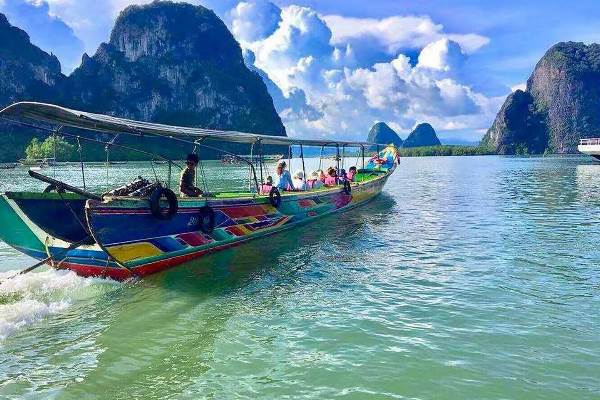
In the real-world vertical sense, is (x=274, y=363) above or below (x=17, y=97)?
→ below

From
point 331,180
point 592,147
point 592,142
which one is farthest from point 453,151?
point 331,180

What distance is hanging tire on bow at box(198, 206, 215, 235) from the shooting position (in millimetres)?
11218

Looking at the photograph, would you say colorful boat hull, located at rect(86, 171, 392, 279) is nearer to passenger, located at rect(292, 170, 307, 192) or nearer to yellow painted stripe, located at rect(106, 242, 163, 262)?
yellow painted stripe, located at rect(106, 242, 163, 262)

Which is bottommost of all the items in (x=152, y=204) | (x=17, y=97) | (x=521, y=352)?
(x=521, y=352)

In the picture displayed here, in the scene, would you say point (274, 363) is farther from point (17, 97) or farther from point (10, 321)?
point (17, 97)

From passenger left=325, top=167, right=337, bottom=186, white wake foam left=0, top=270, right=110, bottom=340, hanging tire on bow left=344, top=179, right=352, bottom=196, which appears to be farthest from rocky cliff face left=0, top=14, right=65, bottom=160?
white wake foam left=0, top=270, right=110, bottom=340

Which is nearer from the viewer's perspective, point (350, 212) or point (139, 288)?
point (139, 288)

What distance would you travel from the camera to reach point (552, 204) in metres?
21.6

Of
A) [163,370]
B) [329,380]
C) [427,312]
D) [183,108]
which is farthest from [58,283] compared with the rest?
[183,108]

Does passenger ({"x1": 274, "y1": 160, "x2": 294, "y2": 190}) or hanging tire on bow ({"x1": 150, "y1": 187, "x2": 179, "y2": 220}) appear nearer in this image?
hanging tire on bow ({"x1": 150, "y1": 187, "x2": 179, "y2": 220})

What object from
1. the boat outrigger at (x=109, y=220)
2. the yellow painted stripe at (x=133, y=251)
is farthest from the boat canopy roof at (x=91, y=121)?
the yellow painted stripe at (x=133, y=251)

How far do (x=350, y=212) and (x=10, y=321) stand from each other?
1494 cm

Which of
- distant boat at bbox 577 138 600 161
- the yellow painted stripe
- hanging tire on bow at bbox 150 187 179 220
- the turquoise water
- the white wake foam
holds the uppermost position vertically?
distant boat at bbox 577 138 600 161

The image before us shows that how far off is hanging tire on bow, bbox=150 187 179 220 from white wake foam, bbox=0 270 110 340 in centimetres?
186
